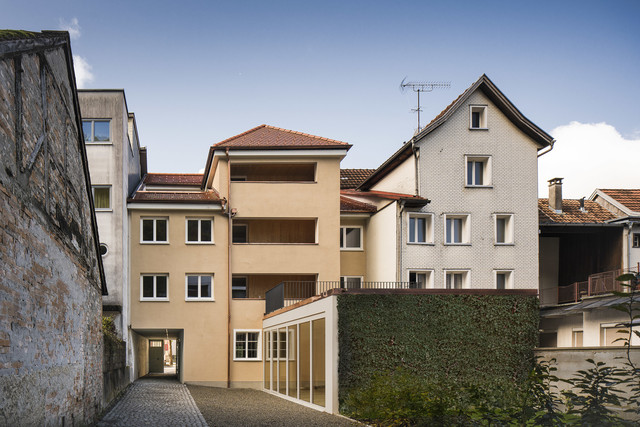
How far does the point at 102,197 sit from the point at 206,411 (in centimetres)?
1289

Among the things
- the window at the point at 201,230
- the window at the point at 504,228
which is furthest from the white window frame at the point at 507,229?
the window at the point at 201,230

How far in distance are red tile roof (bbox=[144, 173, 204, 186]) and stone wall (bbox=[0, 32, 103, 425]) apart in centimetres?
2356

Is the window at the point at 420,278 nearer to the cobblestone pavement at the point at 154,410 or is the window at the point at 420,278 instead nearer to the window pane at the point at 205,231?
the window pane at the point at 205,231

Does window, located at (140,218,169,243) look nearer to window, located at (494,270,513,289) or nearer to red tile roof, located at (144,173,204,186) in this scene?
red tile roof, located at (144,173,204,186)

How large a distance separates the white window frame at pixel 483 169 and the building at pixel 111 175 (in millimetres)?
14227

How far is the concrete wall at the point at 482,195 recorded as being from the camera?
2881 cm

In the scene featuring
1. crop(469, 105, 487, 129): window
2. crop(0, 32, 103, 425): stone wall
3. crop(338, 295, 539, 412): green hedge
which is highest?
crop(469, 105, 487, 129): window

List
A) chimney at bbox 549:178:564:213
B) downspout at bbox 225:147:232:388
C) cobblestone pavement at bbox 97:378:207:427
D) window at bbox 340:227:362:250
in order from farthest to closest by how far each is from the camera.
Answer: chimney at bbox 549:178:564:213 → window at bbox 340:227:362:250 → downspout at bbox 225:147:232:388 → cobblestone pavement at bbox 97:378:207:427

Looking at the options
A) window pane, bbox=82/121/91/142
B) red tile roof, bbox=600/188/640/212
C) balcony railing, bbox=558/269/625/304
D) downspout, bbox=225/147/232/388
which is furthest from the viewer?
red tile roof, bbox=600/188/640/212

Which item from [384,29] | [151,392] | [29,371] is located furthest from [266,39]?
[151,392]

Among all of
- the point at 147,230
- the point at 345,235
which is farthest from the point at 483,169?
the point at 147,230

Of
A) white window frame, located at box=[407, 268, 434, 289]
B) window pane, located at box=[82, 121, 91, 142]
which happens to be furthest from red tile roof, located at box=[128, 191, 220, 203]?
Result: white window frame, located at box=[407, 268, 434, 289]

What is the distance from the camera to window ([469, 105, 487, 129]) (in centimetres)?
2975

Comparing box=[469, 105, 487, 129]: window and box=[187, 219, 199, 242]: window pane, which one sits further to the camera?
box=[469, 105, 487, 129]: window
